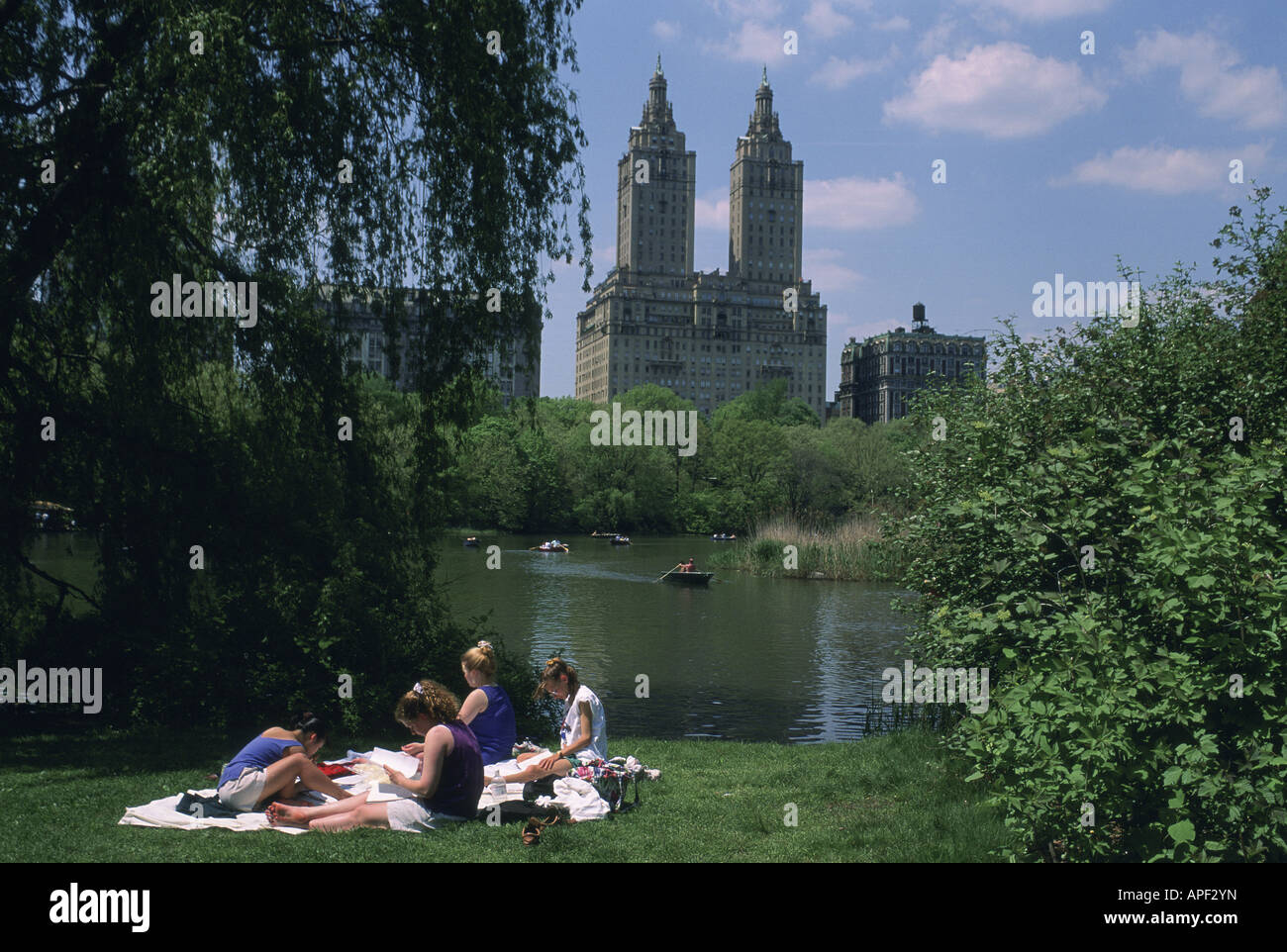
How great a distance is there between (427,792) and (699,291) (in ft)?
537

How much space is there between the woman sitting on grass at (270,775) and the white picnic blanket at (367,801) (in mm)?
105

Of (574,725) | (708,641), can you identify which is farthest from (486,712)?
(708,641)

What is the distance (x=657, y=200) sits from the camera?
173 m

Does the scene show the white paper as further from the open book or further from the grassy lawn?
the grassy lawn

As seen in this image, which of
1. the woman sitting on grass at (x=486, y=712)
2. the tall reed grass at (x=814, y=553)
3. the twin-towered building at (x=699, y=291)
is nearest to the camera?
the woman sitting on grass at (x=486, y=712)

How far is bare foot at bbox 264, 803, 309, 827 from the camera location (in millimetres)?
7562

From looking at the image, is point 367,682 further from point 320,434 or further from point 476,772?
point 476,772

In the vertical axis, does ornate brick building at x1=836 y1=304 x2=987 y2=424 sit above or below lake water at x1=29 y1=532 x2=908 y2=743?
above

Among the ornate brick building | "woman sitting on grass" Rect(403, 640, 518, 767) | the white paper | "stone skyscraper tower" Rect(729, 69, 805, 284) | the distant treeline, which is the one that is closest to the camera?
the white paper

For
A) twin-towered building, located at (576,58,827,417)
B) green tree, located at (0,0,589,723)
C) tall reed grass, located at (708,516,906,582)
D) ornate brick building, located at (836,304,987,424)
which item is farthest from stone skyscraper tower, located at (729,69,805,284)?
green tree, located at (0,0,589,723)

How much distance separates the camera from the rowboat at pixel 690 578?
4041 centimetres

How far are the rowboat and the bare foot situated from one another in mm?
32960

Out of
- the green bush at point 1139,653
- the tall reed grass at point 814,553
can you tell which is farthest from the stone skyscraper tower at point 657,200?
the green bush at point 1139,653

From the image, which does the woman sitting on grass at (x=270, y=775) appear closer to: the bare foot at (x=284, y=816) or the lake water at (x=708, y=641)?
the bare foot at (x=284, y=816)
